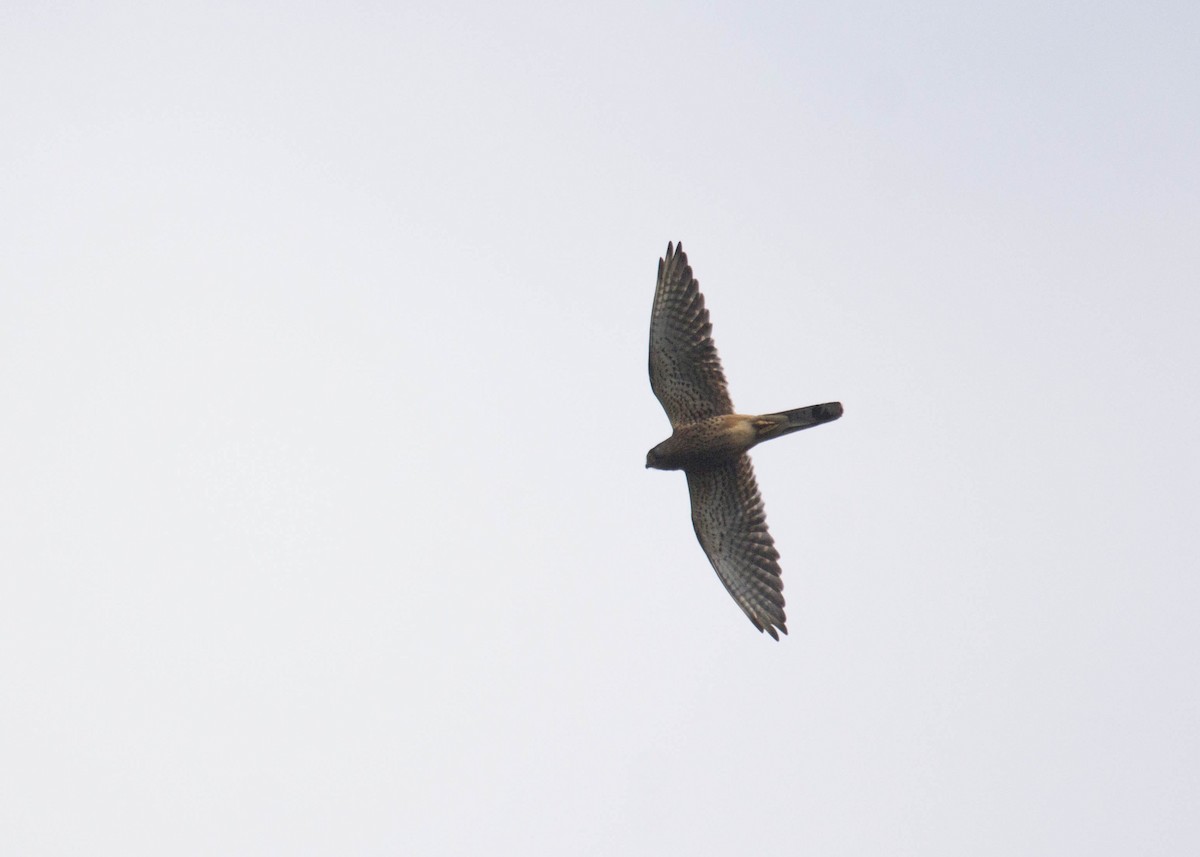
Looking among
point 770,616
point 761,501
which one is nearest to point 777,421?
point 761,501

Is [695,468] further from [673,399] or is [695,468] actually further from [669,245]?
[669,245]

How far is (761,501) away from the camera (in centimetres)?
1755

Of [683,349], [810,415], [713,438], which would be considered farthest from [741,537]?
[683,349]

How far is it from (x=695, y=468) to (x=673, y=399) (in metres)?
1.02

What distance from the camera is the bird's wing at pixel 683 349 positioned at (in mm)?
17125

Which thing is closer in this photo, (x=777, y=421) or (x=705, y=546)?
(x=777, y=421)

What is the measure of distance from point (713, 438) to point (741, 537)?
1.59m

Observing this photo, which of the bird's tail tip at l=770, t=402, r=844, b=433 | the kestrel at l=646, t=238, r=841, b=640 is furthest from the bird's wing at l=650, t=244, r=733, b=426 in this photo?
the bird's tail tip at l=770, t=402, r=844, b=433

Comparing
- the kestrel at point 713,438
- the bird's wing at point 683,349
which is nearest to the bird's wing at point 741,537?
the kestrel at point 713,438

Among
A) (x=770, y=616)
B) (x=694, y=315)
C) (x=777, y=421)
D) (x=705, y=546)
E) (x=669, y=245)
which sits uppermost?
(x=669, y=245)

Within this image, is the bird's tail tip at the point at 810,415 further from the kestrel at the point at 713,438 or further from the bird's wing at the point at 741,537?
the bird's wing at the point at 741,537

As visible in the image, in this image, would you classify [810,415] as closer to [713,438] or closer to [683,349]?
[713,438]

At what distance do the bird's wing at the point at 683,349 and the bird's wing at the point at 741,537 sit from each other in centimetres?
92

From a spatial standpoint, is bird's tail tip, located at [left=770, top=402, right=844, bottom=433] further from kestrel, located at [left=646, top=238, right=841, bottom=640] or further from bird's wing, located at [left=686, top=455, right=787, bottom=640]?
bird's wing, located at [left=686, top=455, right=787, bottom=640]
